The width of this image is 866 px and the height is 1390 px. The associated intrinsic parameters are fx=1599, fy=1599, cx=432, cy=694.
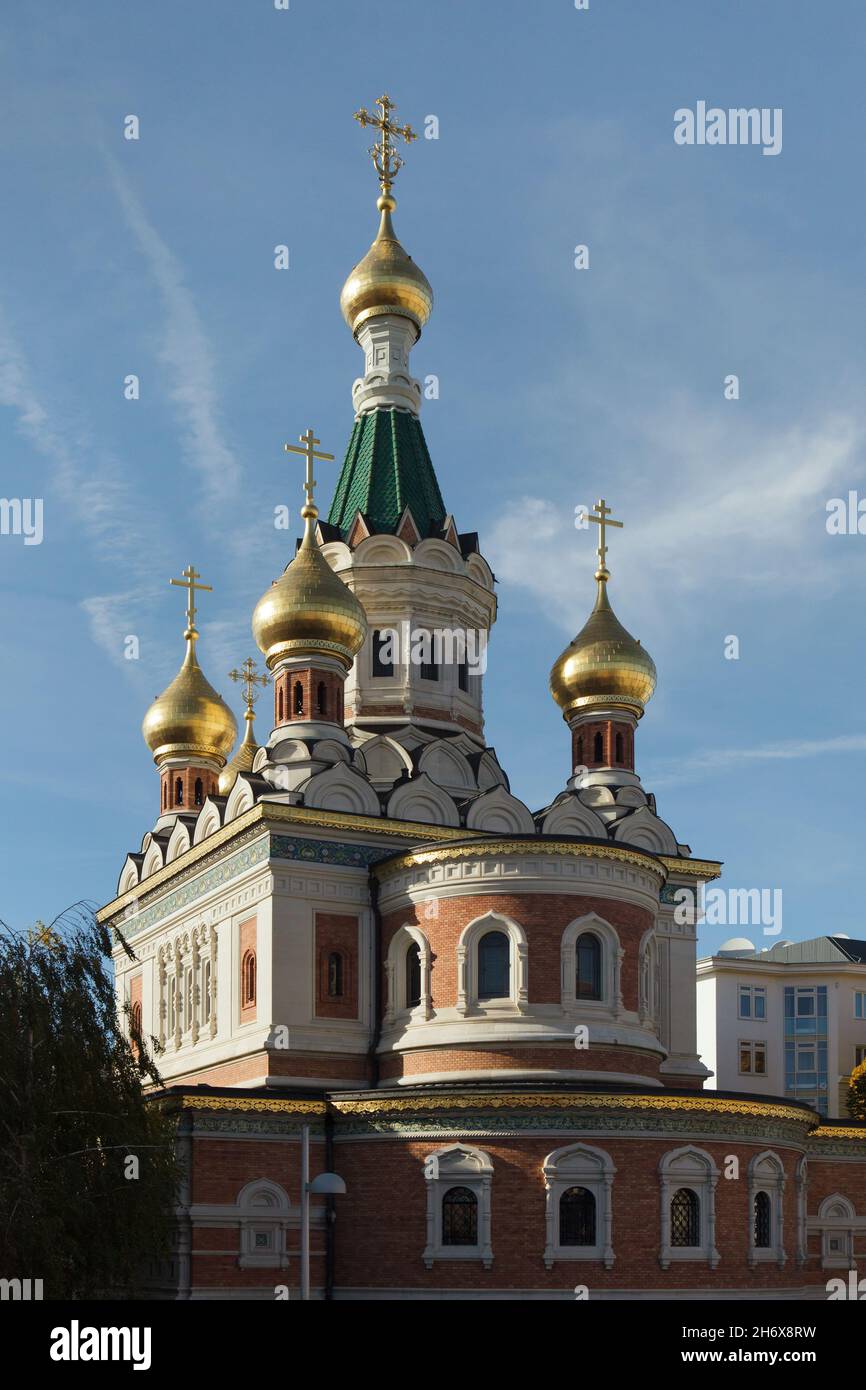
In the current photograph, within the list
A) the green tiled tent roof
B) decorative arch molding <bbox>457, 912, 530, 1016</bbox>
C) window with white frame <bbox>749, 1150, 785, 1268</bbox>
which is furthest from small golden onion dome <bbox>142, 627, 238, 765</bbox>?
window with white frame <bbox>749, 1150, 785, 1268</bbox>

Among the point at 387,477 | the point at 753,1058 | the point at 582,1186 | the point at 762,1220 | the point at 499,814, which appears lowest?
the point at 762,1220

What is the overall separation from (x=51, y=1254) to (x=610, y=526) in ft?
55.5

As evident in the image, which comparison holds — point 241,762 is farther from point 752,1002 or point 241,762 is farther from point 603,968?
point 752,1002

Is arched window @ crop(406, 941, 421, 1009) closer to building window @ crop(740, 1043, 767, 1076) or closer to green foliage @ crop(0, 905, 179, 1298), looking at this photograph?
green foliage @ crop(0, 905, 179, 1298)

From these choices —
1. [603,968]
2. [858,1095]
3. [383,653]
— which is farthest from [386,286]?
[858,1095]

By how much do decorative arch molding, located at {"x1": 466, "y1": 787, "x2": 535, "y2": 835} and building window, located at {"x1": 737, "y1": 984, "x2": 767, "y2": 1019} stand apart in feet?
59.8

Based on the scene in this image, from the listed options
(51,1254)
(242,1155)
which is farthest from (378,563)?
(51,1254)

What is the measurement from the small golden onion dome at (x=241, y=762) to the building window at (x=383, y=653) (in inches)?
137

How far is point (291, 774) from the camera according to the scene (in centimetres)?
2280

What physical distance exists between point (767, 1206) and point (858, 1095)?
14.8 m

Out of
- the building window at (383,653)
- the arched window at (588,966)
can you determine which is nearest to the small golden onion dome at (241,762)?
the building window at (383,653)

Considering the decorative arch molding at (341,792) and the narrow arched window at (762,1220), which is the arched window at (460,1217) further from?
the decorative arch molding at (341,792)

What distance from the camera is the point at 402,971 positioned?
70.2ft
